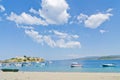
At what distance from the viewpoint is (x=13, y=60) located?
594 ft

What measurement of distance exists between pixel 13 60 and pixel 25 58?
10.4 m

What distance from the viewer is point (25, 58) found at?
177 m
